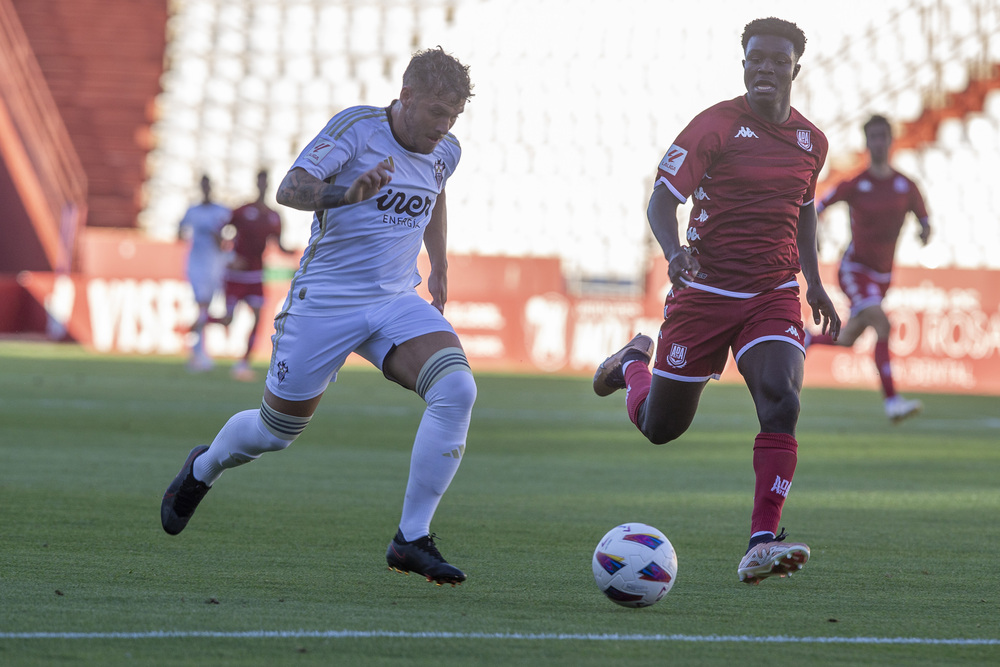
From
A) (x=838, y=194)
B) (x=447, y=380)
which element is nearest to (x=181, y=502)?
(x=447, y=380)

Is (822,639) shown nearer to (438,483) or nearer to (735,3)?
(438,483)

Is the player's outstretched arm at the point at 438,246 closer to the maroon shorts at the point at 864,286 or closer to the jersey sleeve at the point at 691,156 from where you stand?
the jersey sleeve at the point at 691,156

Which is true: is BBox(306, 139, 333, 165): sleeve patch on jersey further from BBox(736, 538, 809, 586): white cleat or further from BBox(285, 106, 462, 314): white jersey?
BBox(736, 538, 809, 586): white cleat

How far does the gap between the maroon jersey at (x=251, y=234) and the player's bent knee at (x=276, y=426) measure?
1258cm

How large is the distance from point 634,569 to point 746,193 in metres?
1.94

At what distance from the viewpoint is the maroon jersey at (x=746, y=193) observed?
594 centimetres

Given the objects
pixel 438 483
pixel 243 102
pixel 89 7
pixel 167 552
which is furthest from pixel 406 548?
pixel 89 7

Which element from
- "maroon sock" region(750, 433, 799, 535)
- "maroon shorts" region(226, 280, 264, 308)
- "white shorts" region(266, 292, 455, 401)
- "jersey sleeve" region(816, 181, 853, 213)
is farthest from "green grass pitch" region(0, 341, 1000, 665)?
"maroon shorts" region(226, 280, 264, 308)

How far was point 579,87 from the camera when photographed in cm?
2981

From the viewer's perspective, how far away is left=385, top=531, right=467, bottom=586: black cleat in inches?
196

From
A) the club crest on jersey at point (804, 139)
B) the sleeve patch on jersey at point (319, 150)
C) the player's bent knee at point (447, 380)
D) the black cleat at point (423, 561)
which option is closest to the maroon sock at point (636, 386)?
the club crest on jersey at point (804, 139)

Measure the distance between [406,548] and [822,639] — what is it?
1570mm

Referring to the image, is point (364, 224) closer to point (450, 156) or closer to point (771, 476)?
point (450, 156)

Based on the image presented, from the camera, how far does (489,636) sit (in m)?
4.16
